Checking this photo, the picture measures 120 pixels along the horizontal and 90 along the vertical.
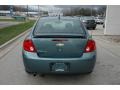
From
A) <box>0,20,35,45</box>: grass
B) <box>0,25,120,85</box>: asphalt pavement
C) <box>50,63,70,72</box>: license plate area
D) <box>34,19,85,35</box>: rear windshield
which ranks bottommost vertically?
<box>0,25,120,85</box>: asphalt pavement

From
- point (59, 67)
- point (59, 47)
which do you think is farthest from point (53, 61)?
point (59, 47)

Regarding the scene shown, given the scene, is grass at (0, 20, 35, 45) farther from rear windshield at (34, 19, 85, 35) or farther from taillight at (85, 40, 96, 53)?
taillight at (85, 40, 96, 53)

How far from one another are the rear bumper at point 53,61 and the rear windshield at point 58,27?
2.30 ft

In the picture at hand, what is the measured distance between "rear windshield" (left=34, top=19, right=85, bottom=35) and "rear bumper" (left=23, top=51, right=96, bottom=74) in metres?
0.70

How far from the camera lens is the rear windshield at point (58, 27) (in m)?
4.98

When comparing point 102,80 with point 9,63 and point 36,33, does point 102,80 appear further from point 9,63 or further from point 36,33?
point 9,63

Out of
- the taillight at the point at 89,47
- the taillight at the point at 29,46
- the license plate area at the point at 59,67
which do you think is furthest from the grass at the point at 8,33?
the taillight at the point at 89,47

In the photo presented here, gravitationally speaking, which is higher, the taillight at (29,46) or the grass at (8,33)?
the taillight at (29,46)

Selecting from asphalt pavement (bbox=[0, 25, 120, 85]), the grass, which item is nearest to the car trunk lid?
asphalt pavement (bbox=[0, 25, 120, 85])

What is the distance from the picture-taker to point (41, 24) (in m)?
5.33

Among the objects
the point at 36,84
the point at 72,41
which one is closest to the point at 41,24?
the point at 72,41

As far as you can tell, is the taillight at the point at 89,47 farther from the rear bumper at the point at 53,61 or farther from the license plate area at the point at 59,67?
the license plate area at the point at 59,67

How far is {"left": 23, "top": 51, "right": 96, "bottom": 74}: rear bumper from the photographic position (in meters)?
4.38
